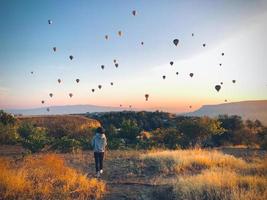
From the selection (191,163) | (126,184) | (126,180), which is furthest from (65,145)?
(126,184)

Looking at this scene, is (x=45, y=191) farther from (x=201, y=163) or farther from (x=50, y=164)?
(x=201, y=163)

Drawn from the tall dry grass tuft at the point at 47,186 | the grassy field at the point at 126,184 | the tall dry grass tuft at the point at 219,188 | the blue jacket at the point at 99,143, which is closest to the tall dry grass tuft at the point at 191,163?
the grassy field at the point at 126,184

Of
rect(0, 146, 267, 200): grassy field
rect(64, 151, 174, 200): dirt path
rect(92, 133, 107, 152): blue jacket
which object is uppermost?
rect(92, 133, 107, 152): blue jacket

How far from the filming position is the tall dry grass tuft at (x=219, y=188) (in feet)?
38.4

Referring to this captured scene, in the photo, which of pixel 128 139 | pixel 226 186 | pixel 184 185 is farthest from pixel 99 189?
pixel 128 139

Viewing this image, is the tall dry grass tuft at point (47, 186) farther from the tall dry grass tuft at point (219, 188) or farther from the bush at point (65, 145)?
the bush at point (65, 145)

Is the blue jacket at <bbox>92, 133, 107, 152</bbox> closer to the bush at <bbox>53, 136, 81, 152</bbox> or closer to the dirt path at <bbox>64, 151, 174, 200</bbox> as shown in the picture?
the dirt path at <bbox>64, 151, 174, 200</bbox>

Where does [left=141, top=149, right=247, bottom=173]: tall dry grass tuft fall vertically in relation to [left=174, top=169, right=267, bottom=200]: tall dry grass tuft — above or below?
below

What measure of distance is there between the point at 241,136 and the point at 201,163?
27.0m

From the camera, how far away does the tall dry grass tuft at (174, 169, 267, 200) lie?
1170 centimetres

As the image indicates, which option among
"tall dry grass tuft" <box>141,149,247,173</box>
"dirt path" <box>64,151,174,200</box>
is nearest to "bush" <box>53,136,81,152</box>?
"dirt path" <box>64,151,174,200</box>

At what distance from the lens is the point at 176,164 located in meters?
20.0

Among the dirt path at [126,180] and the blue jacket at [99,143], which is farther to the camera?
the blue jacket at [99,143]

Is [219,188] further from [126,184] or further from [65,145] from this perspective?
[65,145]
